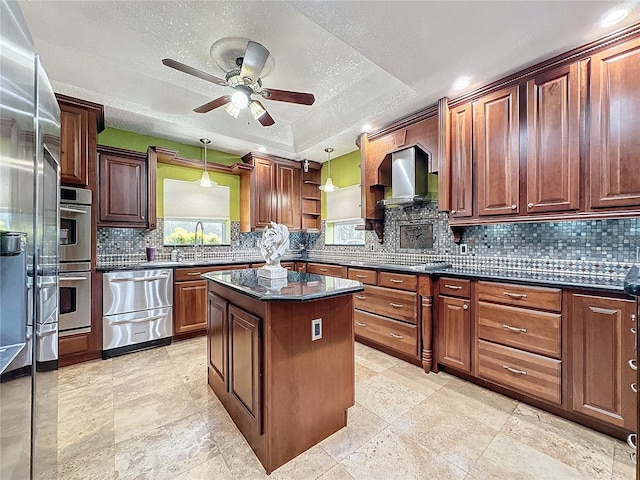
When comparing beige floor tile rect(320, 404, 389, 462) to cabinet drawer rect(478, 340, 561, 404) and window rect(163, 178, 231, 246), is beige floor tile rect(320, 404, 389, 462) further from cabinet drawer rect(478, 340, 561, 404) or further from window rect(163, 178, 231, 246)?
window rect(163, 178, 231, 246)

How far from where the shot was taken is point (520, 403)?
7.14 feet

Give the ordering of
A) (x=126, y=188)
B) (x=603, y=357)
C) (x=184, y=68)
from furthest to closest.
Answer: (x=126, y=188), (x=184, y=68), (x=603, y=357)

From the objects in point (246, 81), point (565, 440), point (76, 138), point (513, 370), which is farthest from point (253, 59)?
Answer: point (565, 440)

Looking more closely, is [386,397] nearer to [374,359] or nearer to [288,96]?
[374,359]

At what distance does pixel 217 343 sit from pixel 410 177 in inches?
105

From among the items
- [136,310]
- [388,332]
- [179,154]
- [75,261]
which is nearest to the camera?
[75,261]

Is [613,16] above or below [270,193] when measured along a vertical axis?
above

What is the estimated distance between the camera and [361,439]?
177 cm

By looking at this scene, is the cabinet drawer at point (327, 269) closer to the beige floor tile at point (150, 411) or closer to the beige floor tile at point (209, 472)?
the beige floor tile at point (150, 411)

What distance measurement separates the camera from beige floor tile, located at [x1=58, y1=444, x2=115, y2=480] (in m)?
1.50

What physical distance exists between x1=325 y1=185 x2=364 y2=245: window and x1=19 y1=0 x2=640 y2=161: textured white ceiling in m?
1.16

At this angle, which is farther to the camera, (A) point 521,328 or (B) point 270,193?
(B) point 270,193

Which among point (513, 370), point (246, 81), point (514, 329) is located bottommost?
point (513, 370)

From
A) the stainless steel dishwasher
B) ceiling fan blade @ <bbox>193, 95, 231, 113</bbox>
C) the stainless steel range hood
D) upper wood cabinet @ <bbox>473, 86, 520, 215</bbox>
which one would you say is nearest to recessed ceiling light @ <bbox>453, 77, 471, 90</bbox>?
upper wood cabinet @ <bbox>473, 86, 520, 215</bbox>
